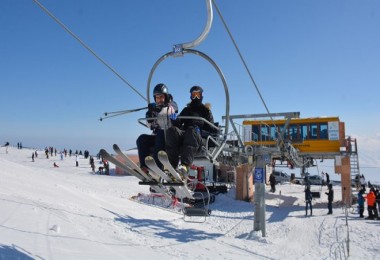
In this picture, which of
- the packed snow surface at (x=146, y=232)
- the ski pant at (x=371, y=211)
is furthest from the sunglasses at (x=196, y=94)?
the ski pant at (x=371, y=211)

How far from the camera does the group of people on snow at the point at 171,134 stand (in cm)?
663

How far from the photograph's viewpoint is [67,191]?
17.5 metres

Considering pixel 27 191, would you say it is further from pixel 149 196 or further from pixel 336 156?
pixel 336 156

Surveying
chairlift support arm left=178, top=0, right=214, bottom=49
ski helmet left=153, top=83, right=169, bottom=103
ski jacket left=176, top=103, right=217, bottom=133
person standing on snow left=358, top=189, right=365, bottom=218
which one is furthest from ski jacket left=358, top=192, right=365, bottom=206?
chairlift support arm left=178, top=0, right=214, bottom=49

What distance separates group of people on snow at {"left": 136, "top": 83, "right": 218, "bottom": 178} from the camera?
663 centimetres

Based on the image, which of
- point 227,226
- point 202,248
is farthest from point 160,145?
point 227,226

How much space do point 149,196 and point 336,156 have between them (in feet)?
42.3

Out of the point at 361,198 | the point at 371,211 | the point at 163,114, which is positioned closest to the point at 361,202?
the point at 361,198

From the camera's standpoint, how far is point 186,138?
263 inches

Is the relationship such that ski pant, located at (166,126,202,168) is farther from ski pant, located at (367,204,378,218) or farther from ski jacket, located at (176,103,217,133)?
ski pant, located at (367,204,378,218)

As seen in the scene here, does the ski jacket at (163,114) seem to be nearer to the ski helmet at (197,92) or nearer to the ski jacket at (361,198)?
the ski helmet at (197,92)

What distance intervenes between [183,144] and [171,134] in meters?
0.32

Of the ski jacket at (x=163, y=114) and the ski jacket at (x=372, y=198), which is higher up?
the ski jacket at (x=163, y=114)

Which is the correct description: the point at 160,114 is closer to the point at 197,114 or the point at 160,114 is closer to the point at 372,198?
the point at 197,114
